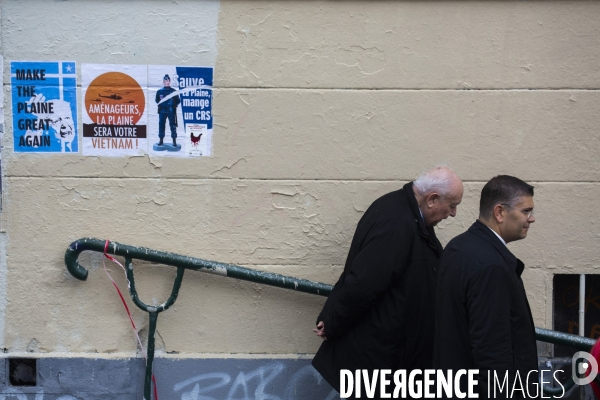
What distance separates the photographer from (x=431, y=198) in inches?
132

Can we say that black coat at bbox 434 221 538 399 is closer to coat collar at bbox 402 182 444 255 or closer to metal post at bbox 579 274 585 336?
coat collar at bbox 402 182 444 255

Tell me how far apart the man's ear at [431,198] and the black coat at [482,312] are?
46cm

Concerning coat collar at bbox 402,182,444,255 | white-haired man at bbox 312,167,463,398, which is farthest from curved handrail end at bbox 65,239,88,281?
coat collar at bbox 402,182,444,255

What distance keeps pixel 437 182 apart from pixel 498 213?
494 mm

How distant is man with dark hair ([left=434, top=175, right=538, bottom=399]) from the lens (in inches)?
105

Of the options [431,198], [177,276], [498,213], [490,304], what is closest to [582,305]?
[431,198]

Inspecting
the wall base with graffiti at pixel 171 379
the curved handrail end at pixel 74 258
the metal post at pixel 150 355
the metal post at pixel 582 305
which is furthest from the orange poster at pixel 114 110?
the metal post at pixel 582 305

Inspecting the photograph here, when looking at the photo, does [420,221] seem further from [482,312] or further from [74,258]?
[74,258]

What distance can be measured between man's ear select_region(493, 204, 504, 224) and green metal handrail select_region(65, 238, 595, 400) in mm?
1113

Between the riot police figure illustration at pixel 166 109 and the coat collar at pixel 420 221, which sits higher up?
the riot police figure illustration at pixel 166 109

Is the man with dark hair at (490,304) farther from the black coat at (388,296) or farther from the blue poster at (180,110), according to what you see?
the blue poster at (180,110)

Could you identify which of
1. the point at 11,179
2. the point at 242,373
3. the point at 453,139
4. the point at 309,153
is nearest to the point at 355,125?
the point at 309,153

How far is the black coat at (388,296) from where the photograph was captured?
3219 millimetres

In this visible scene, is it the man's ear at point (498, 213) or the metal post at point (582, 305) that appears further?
the metal post at point (582, 305)
